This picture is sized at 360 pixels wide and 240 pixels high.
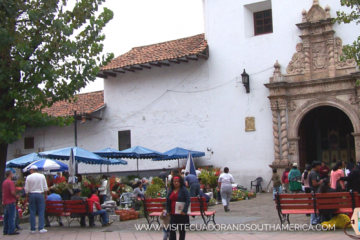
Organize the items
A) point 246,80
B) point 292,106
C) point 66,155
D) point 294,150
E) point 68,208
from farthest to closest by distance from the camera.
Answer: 1. point 246,80
2. point 292,106
3. point 294,150
4. point 66,155
5. point 68,208

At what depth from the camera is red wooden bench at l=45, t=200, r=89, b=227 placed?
11984mm

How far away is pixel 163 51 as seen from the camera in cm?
2367

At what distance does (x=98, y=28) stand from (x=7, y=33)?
2.39m

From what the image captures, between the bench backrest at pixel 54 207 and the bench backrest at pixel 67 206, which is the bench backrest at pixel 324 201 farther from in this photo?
the bench backrest at pixel 54 207

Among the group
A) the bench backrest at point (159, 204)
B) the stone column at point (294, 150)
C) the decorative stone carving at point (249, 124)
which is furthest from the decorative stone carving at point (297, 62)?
the bench backrest at point (159, 204)

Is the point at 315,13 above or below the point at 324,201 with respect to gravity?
above

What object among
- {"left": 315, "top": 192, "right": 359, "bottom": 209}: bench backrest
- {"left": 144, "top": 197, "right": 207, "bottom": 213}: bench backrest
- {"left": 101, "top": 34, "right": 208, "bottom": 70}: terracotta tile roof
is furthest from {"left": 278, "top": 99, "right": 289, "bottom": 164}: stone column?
{"left": 315, "top": 192, "right": 359, "bottom": 209}: bench backrest

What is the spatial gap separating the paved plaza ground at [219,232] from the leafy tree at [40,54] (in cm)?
282

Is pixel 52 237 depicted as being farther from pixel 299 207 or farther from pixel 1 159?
pixel 299 207

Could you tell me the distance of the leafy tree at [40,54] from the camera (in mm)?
11031

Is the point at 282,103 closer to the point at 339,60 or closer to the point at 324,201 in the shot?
the point at 339,60

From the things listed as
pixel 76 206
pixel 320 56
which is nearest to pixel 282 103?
pixel 320 56

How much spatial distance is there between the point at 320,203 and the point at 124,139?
1616cm

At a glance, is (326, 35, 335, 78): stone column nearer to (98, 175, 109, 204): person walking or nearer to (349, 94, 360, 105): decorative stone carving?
(349, 94, 360, 105): decorative stone carving
